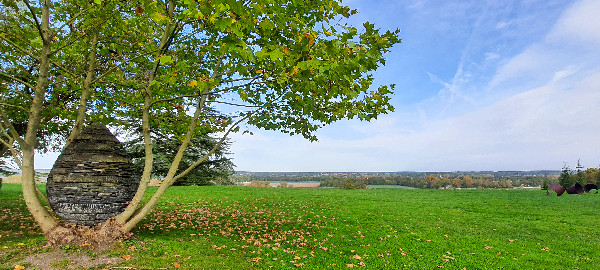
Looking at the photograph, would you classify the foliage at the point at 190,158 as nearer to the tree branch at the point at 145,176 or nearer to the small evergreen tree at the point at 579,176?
the tree branch at the point at 145,176

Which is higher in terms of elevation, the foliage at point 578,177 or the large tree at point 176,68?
the large tree at point 176,68

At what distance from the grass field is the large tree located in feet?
5.15

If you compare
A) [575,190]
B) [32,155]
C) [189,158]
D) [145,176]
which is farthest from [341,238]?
[575,190]

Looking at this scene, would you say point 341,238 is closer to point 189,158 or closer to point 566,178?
point 189,158

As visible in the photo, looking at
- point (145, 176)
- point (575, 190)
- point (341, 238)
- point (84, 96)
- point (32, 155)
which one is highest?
point (84, 96)

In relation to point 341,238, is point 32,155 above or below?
above

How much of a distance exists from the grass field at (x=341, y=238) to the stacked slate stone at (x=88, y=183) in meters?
0.96

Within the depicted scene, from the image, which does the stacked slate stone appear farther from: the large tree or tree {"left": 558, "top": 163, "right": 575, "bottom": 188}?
tree {"left": 558, "top": 163, "right": 575, "bottom": 188}

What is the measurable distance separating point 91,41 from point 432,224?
1385 centimetres

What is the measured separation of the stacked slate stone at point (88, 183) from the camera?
758cm

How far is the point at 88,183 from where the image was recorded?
7.62 metres

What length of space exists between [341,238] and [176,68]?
22.7ft

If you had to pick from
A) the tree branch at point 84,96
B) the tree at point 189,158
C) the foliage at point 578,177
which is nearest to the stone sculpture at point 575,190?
the foliage at point 578,177

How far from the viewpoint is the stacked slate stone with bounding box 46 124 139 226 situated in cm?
758
